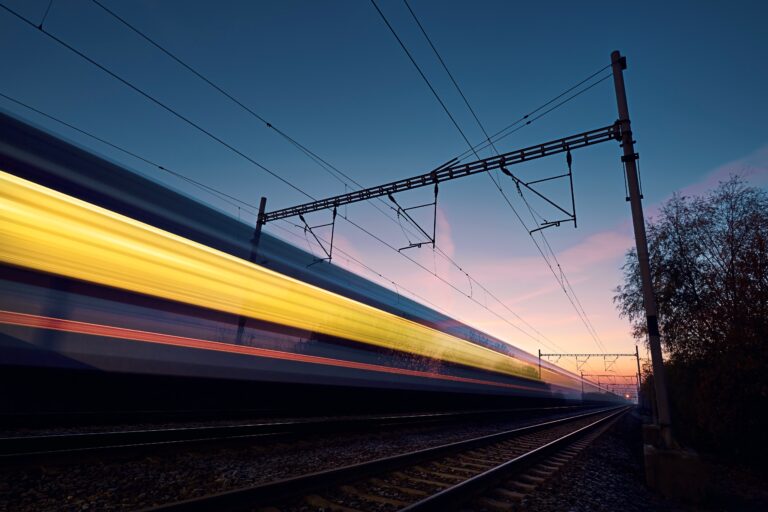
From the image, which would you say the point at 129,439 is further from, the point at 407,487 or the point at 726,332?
the point at 726,332

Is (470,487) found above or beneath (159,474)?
above

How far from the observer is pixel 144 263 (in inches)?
239

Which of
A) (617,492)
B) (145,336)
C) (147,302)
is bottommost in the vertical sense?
(617,492)

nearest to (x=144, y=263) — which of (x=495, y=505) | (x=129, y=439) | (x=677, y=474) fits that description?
(x=129, y=439)

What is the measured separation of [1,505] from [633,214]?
31.2ft

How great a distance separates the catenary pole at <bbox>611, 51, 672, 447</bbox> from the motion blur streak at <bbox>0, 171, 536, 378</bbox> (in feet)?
21.0

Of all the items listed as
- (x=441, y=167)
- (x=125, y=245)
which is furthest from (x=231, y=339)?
(x=441, y=167)

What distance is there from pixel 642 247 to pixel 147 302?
8.64m

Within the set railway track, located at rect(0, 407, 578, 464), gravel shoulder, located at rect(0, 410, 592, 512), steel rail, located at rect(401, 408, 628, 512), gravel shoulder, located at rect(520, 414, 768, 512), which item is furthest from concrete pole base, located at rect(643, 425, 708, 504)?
railway track, located at rect(0, 407, 578, 464)

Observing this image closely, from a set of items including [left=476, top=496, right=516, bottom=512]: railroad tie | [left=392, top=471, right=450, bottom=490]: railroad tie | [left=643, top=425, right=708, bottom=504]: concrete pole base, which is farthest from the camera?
[left=643, top=425, right=708, bottom=504]: concrete pole base

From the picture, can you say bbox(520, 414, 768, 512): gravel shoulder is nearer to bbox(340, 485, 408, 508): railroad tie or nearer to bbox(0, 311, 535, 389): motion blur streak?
bbox(340, 485, 408, 508): railroad tie

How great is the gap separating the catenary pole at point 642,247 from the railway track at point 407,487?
203cm

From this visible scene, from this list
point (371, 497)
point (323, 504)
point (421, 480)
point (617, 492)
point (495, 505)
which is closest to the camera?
point (323, 504)

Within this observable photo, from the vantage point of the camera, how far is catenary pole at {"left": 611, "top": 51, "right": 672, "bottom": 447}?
6.57 metres
